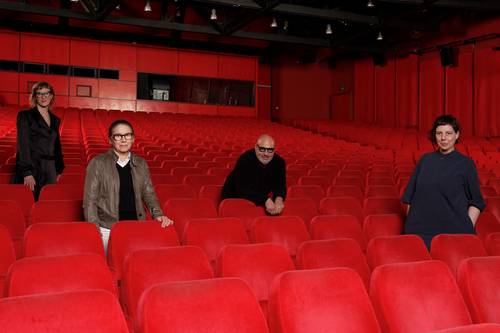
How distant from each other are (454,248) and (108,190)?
5.57 feet

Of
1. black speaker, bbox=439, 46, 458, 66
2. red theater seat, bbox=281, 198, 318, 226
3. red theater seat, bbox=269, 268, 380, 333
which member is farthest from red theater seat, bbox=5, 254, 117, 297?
black speaker, bbox=439, 46, 458, 66

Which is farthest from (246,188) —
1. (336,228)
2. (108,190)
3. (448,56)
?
(448,56)

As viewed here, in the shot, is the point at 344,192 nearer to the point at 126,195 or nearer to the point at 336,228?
the point at 336,228

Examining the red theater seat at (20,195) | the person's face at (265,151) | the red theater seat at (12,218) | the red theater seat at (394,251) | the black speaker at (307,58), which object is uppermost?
the black speaker at (307,58)

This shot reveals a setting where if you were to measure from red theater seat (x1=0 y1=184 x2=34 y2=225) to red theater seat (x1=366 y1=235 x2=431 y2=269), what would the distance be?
2075mm

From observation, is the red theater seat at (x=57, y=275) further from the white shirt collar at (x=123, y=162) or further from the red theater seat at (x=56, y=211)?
the red theater seat at (x=56, y=211)

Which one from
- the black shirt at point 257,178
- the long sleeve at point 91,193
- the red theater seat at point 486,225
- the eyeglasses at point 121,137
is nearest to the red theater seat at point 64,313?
the long sleeve at point 91,193

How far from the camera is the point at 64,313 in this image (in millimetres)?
1358

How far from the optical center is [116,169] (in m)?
2.56

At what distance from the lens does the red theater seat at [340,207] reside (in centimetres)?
358

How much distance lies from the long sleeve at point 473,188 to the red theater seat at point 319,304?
1236 millimetres

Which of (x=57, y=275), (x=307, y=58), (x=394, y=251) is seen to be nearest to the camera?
(x=57, y=275)

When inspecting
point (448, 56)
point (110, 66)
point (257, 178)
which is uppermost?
point (110, 66)

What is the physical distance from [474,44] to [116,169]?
11421 millimetres
